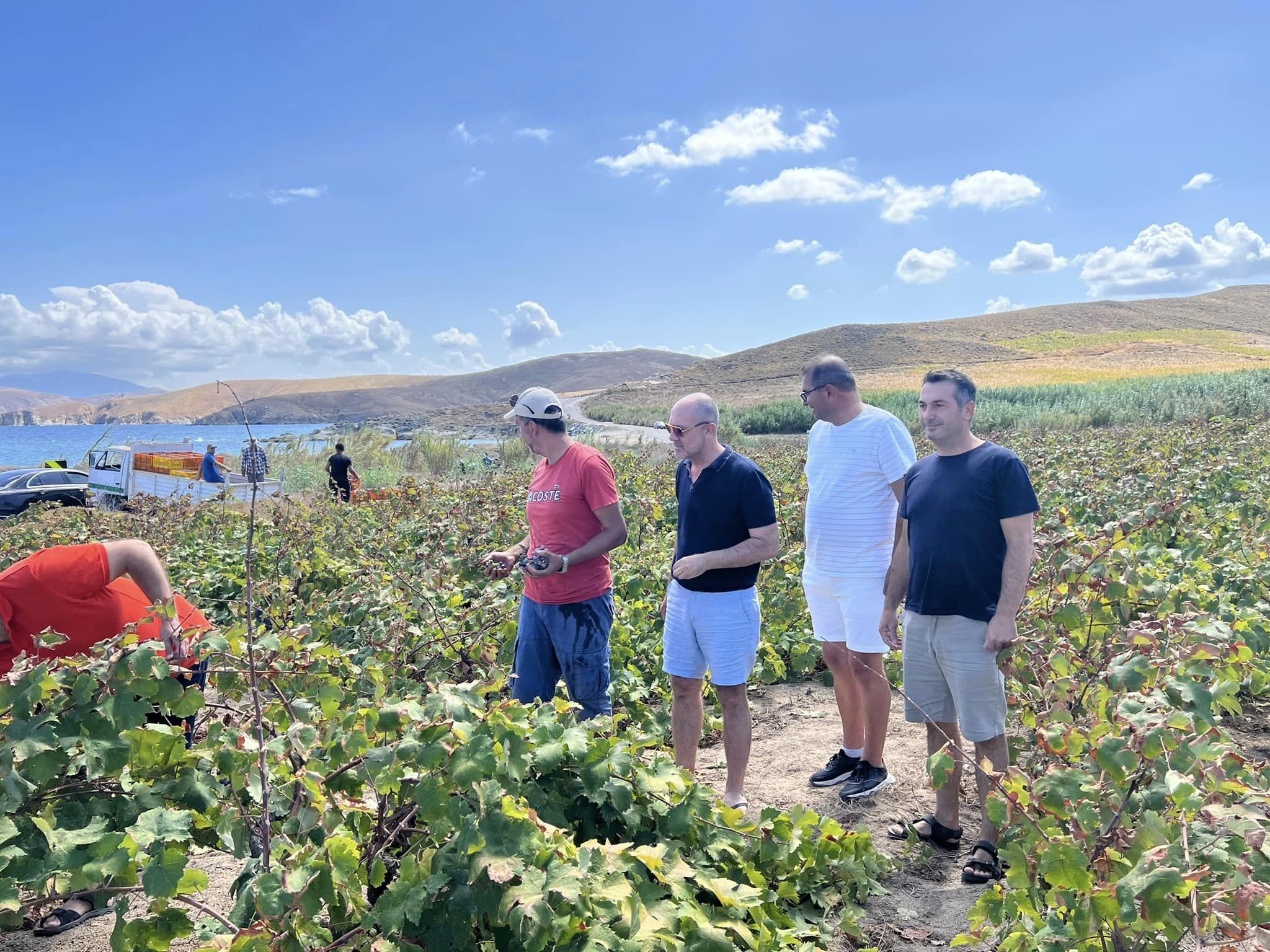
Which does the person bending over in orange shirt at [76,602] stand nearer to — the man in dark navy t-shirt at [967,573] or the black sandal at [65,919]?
the black sandal at [65,919]

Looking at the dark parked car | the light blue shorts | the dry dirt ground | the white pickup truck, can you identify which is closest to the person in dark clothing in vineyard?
the white pickup truck

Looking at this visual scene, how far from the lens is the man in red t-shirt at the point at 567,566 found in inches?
142

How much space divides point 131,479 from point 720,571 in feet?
57.4

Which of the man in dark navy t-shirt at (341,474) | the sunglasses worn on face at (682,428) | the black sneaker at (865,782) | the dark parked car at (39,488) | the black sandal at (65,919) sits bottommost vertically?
the black sneaker at (865,782)

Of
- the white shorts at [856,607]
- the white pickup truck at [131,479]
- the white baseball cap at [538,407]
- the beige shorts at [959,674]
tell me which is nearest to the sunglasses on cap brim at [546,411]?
the white baseball cap at [538,407]

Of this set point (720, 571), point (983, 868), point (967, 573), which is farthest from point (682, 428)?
point (983, 868)

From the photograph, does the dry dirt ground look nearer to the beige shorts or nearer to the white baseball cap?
the beige shorts

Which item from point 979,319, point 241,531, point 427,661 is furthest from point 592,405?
point 427,661

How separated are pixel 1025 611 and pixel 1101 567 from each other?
39 centimetres

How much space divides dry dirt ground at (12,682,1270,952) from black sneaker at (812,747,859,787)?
0.04 meters

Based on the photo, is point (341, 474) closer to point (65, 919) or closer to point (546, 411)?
point (546, 411)

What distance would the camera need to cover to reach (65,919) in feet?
9.17

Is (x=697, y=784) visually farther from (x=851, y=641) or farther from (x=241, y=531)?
(x=241, y=531)

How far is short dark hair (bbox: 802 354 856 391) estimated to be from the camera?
3682 mm
